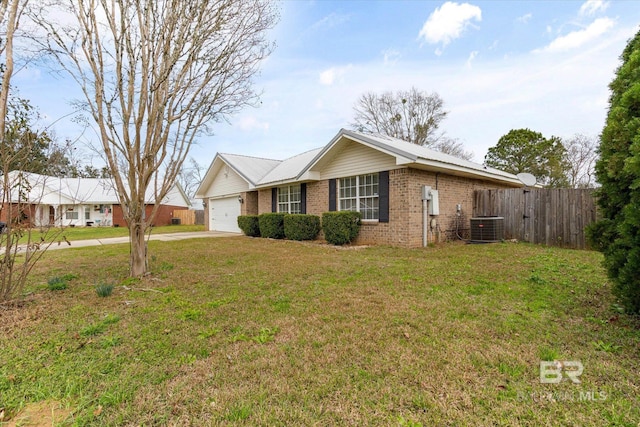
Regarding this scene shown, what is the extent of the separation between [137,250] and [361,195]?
6902 mm

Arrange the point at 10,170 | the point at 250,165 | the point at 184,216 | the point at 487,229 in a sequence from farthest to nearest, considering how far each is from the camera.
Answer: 1. the point at 184,216
2. the point at 250,165
3. the point at 487,229
4. the point at 10,170

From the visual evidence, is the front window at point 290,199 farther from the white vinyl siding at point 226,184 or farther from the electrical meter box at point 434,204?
the electrical meter box at point 434,204

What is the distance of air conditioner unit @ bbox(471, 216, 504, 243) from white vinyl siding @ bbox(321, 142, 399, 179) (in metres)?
3.64

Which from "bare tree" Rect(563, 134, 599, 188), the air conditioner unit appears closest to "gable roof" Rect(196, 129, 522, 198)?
the air conditioner unit

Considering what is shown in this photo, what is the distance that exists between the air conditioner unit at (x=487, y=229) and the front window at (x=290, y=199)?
6.79 meters

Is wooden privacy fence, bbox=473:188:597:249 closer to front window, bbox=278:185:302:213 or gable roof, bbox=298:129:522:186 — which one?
gable roof, bbox=298:129:522:186

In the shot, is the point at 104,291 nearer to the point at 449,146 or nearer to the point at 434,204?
the point at 434,204

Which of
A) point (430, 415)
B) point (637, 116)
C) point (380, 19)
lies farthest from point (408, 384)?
point (380, 19)

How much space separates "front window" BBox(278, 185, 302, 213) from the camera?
13062 millimetres

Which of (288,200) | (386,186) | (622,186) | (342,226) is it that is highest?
(386,186)

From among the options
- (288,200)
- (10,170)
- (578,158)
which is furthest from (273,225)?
(578,158)

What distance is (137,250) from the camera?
18.1ft

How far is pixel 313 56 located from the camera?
10.7 meters

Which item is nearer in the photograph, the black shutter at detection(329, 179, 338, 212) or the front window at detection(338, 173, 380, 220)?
the front window at detection(338, 173, 380, 220)
